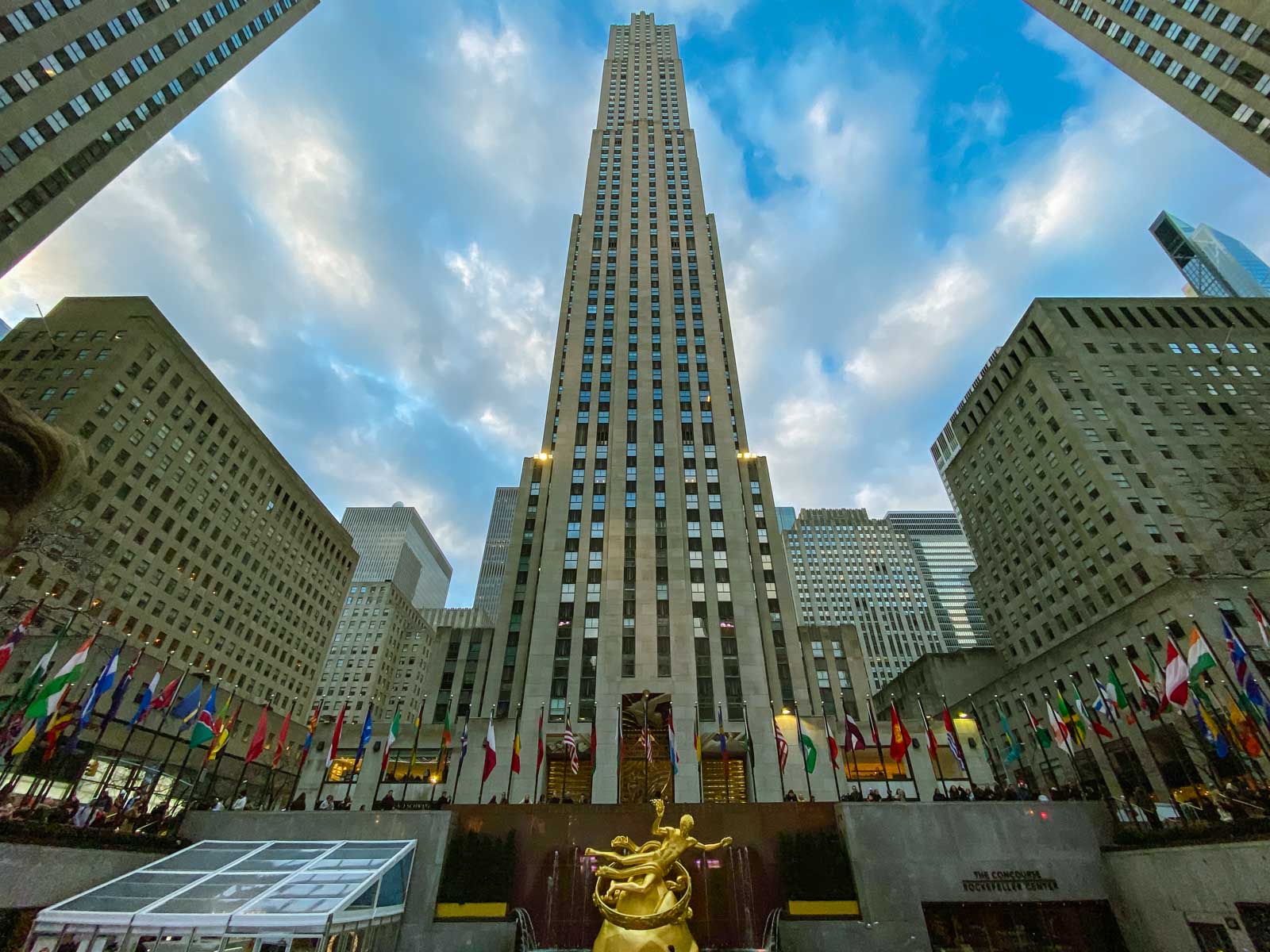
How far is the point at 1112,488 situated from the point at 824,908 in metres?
59.2

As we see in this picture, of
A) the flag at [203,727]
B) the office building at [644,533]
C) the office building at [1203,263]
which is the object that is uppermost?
the office building at [1203,263]

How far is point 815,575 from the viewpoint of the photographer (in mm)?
147625

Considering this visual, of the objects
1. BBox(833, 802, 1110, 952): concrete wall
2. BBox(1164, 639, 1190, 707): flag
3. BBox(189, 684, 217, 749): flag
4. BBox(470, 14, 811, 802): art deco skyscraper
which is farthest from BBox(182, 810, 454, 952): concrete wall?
BBox(1164, 639, 1190, 707): flag

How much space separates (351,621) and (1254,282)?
900ft

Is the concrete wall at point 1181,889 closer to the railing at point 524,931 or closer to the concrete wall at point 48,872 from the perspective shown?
the railing at point 524,931

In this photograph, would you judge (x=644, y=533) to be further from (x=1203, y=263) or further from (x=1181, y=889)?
(x=1203, y=263)

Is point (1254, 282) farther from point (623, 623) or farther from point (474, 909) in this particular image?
point (474, 909)

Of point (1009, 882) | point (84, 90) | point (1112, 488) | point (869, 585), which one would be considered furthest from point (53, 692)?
point (869, 585)

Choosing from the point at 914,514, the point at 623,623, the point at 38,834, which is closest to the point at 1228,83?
the point at 623,623

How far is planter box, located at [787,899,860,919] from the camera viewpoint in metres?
23.1

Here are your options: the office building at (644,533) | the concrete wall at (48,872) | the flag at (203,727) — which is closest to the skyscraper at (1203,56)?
the office building at (644,533)

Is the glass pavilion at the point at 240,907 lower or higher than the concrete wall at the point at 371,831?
lower

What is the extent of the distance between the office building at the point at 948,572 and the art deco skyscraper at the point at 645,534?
324 ft

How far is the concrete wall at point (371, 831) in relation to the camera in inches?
918
